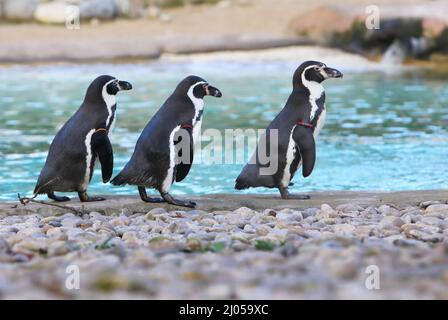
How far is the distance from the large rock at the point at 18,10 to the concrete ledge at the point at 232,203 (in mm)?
15040

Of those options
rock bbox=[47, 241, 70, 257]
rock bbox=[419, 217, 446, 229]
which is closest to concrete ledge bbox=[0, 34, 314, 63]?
rock bbox=[419, 217, 446, 229]

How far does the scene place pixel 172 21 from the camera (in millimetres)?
19516

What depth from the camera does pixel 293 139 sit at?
5723 millimetres

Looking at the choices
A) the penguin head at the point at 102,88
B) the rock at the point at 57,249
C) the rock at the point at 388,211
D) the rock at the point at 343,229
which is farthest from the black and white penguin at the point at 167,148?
the rock at the point at 57,249

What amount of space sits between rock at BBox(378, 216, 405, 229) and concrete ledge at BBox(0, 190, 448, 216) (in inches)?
28.7

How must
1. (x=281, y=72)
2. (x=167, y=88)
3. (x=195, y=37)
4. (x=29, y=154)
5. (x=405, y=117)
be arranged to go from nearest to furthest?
(x=29, y=154), (x=405, y=117), (x=167, y=88), (x=281, y=72), (x=195, y=37)

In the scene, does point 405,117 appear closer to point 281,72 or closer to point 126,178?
point 281,72

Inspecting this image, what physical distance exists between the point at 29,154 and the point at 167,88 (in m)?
4.99

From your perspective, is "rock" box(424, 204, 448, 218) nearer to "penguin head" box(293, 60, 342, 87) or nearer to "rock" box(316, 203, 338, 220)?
"rock" box(316, 203, 338, 220)

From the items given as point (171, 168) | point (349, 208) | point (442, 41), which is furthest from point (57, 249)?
point (442, 41)

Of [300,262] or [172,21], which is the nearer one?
[300,262]

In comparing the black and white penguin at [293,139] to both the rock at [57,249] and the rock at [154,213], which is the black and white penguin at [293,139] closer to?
the rock at [154,213]

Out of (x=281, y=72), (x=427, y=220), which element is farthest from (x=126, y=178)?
(x=281, y=72)

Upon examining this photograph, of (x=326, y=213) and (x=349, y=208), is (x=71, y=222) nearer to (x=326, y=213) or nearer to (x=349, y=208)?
(x=326, y=213)
